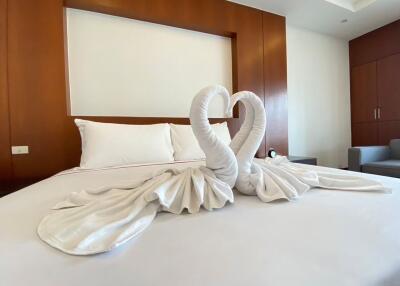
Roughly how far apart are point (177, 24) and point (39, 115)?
1610mm

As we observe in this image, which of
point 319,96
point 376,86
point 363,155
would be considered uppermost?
point 376,86

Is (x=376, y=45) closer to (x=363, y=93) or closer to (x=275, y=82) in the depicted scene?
(x=363, y=93)

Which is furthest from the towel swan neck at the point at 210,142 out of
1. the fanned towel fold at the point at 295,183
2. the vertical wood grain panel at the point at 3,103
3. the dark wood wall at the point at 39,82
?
the vertical wood grain panel at the point at 3,103

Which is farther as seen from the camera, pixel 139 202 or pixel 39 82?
pixel 39 82

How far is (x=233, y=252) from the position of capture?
A: 17.6 inches

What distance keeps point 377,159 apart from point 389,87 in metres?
1.25

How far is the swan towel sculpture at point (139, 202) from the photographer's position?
50cm

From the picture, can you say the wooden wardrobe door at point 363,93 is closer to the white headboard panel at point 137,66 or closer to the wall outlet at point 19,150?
the white headboard panel at point 137,66

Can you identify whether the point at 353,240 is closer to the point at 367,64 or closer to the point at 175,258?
the point at 175,258

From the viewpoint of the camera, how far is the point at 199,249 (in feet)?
1.51

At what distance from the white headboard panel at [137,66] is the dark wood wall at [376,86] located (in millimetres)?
2427

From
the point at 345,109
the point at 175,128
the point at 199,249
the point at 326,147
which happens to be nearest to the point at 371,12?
the point at 345,109

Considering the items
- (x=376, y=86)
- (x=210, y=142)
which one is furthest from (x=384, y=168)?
(x=210, y=142)

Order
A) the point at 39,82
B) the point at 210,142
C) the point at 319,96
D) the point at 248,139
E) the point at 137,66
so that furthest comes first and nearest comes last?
1. the point at 319,96
2. the point at 137,66
3. the point at 39,82
4. the point at 248,139
5. the point at 210,142
